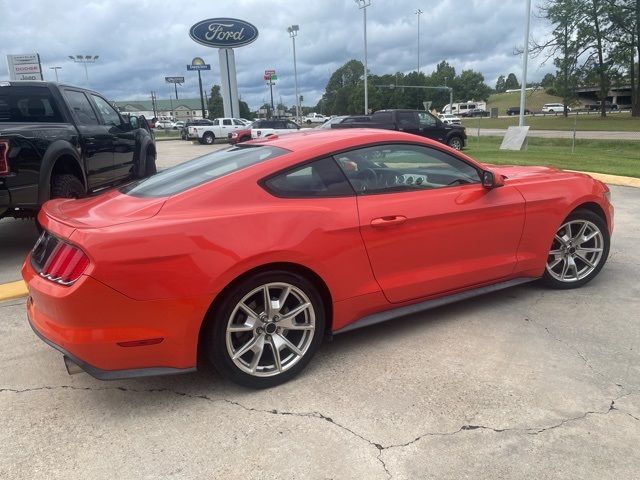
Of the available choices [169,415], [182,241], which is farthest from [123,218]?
[169,415]

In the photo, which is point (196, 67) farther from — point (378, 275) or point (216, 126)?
point (378, 275)

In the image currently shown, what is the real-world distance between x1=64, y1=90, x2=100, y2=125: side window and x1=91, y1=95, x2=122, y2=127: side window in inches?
11.2

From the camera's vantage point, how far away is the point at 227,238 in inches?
109

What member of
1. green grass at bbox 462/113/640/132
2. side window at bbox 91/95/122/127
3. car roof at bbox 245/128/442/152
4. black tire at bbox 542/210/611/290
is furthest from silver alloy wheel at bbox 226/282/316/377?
green grass at bbox 462/113/640/132

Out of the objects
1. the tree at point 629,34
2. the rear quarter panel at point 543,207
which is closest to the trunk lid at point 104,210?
the rear quarter panel at point 543,207

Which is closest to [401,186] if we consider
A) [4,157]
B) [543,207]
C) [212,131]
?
[543,207]

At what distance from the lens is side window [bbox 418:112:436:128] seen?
20219 millimetres

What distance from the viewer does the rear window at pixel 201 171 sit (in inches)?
125

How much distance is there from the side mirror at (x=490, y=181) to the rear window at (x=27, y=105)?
5.06 metres

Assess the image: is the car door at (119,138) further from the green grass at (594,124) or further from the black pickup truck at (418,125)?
the green grass at (594,124)

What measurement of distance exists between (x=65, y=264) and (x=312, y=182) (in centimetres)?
146

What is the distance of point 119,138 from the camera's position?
7410 mm

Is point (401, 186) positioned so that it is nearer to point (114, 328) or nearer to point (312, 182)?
point (312, 182)

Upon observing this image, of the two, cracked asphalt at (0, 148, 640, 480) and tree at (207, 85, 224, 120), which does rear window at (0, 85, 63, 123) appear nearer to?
cracked asphalt at (0, 148, 640, 480)
